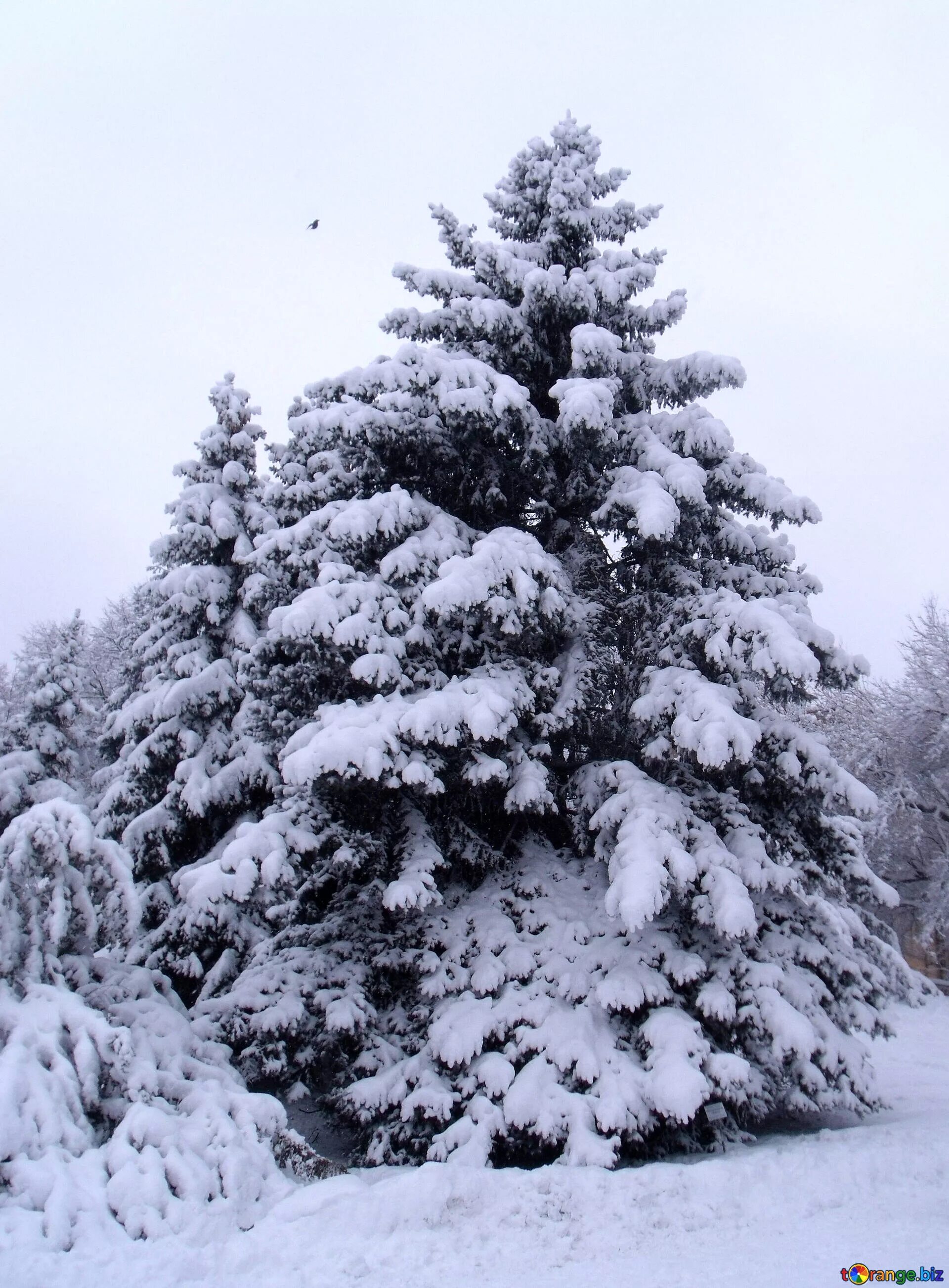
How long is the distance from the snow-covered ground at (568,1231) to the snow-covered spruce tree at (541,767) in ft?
1.59

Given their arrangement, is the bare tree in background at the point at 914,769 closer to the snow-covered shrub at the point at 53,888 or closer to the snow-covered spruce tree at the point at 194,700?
the snow-covered spruce tree at the point at 194,700

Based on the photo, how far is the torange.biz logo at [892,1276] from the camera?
5.07 metres

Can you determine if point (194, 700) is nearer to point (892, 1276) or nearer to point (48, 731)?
point (48, 731)

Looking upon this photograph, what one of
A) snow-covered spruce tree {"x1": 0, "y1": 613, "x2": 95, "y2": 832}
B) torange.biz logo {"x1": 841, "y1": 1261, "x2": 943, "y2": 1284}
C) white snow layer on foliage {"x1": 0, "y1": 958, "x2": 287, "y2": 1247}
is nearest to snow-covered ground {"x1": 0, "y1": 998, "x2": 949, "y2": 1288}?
torange.biz logo {"x1": 841, "y1": 1261, "x2": 943, "y2": 1284}

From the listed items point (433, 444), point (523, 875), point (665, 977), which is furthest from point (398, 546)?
point (665, 977)

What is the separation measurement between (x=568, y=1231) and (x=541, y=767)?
4.12 metres

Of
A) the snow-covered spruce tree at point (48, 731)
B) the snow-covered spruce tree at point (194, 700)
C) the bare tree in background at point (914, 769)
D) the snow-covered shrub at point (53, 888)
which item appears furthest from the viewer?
the bare tree in background at point (914, 769)

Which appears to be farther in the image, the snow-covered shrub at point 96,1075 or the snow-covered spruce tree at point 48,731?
the snow-covered spruce tree at point 48,731

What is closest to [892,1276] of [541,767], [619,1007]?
[619,1007]

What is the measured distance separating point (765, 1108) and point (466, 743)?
4.47m

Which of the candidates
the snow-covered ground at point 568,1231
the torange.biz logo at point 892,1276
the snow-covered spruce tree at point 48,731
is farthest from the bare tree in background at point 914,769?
the snow-covered spruce tree at point 48,731

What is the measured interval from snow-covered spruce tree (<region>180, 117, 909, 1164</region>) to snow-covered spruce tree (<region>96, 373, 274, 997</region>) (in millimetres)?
1932

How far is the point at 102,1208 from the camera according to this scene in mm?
5145

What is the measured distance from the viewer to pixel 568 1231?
5852mm
